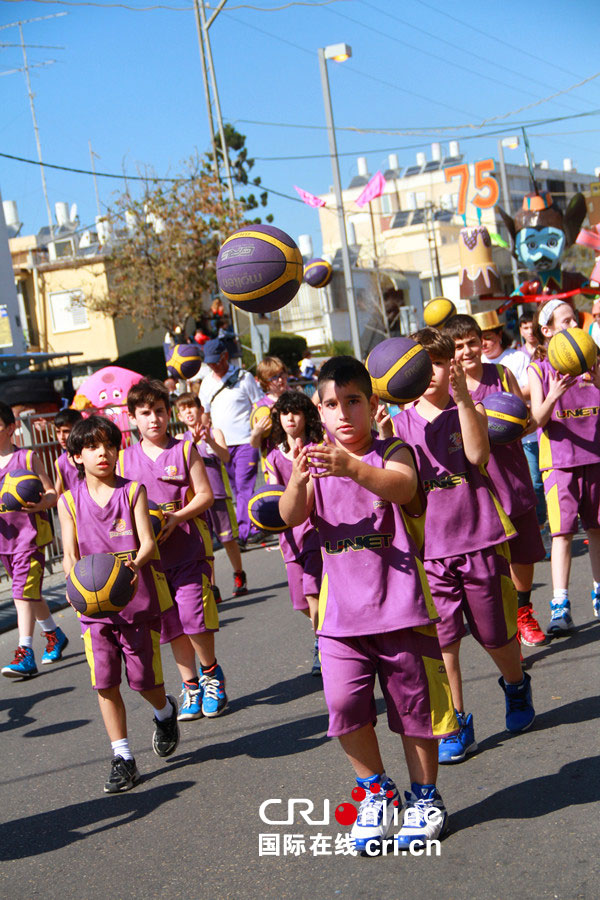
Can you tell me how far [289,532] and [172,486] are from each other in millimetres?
831

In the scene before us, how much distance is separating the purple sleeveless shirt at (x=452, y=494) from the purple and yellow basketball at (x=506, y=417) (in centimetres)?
88

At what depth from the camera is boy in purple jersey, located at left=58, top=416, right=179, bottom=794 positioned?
17.0ft

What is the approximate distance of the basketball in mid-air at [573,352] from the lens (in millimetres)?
6283

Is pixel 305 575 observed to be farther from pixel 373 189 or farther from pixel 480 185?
pixel 480 185

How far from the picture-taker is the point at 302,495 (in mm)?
3943

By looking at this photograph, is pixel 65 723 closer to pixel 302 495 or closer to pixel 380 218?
pixel 302 495

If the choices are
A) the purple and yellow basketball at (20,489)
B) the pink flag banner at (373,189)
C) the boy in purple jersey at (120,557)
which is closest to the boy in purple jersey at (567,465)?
the boy in purple jersey at (120,557)

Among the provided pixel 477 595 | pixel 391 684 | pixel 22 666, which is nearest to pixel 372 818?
pixel 391 684

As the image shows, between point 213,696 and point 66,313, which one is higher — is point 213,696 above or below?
below

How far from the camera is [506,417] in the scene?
18.9 ft

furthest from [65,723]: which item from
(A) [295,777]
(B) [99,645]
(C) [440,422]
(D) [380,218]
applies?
(D) [380,218]

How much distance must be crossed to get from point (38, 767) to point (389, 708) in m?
2.64

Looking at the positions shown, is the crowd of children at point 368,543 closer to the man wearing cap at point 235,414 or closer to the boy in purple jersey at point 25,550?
the boy in purple jersey at point 25,550

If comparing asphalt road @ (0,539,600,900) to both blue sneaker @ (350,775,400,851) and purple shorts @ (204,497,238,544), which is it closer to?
blue sneaker @ (350,775,400,851)
